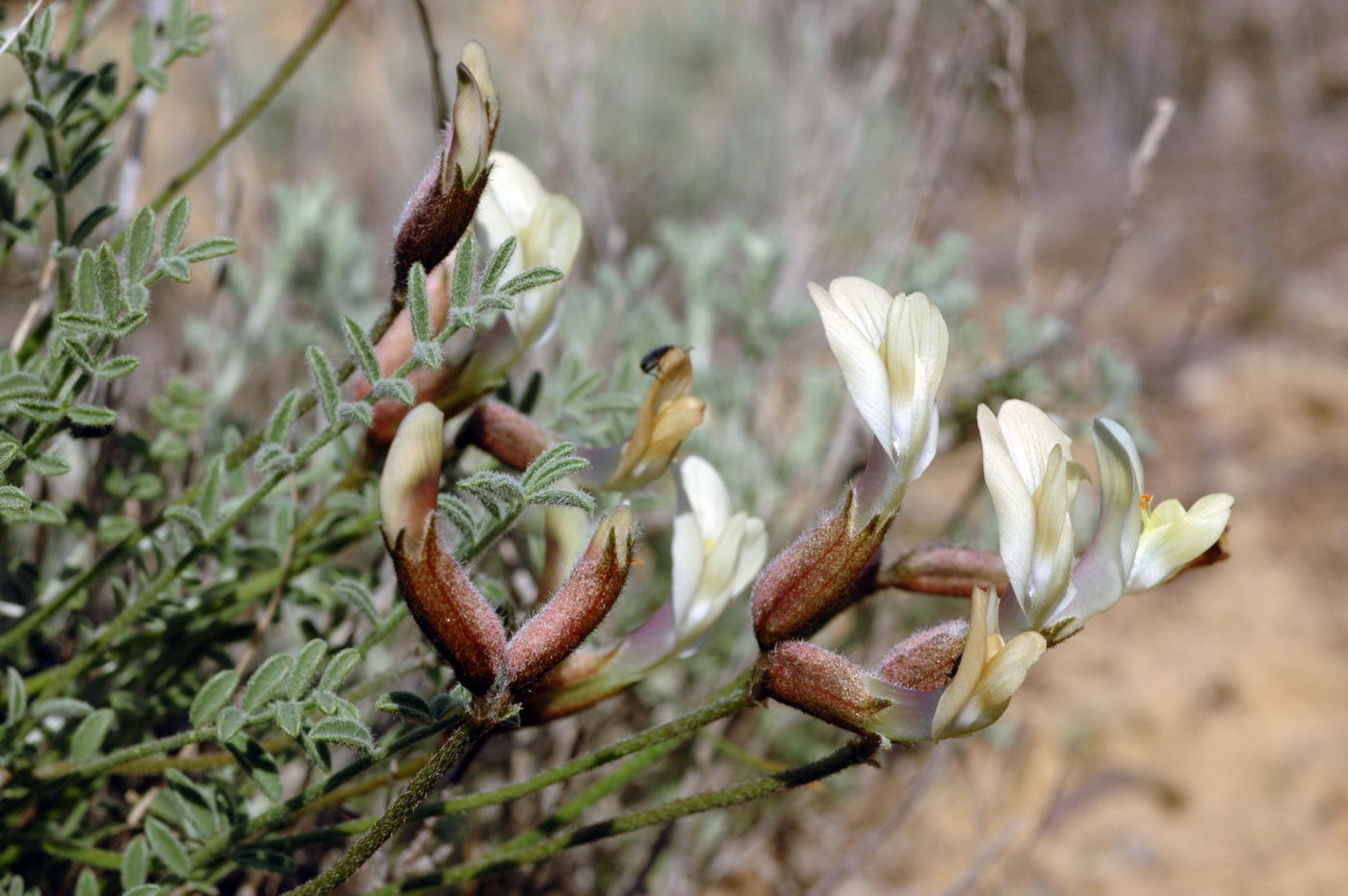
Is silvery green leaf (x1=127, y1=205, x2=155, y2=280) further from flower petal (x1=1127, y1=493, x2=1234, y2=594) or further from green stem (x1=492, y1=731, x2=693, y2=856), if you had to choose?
flower petal (x1=1127, y1=493, x2=1234, y2=594)

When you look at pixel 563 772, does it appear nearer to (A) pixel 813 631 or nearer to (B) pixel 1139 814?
(A) pixel 813 631

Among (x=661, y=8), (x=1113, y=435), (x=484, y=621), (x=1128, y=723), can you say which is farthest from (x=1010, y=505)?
(x=661, y=8)

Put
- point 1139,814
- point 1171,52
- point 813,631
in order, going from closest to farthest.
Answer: point 813,631
point 1139,814
point 1171,52

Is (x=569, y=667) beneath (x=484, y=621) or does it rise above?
beneath

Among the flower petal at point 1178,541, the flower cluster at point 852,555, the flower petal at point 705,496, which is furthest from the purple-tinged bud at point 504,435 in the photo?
the flower petal at point 1178,541

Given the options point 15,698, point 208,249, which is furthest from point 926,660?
point 15,698

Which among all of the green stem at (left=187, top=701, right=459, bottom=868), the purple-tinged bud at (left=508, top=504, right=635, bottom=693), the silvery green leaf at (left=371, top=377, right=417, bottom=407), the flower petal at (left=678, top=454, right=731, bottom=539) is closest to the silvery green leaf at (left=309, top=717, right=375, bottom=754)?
the green stem at (left=187, top=701, right=459, bottom=868)
